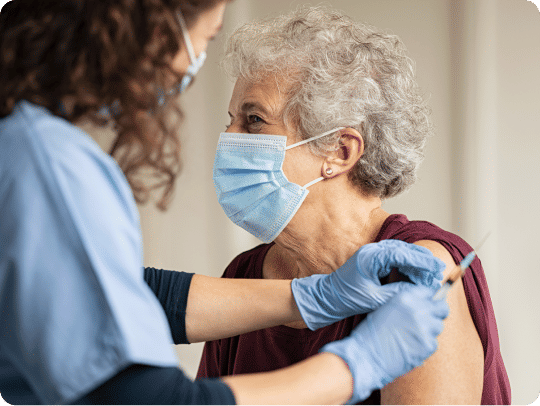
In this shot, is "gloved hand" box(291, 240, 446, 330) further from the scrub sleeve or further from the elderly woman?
the scrub sleeve

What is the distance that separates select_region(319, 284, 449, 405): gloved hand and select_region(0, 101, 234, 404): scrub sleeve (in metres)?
0.40

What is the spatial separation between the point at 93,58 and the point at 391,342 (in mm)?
755

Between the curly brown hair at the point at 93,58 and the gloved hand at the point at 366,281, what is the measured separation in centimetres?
60

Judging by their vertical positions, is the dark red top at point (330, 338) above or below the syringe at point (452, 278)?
below

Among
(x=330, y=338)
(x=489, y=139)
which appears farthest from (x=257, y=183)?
(x=489, y=139)

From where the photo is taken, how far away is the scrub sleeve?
72cm

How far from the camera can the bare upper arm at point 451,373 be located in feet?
3.93

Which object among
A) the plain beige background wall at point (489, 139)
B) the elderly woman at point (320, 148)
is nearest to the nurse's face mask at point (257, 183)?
the elderly woman at point (320, 148)

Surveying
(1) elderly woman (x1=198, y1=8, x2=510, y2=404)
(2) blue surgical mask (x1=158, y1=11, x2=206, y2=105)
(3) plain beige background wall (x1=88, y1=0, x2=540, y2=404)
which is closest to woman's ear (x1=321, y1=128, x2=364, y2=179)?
(1) elderly woman (x1=198, y1=8, x2=510, y2=404)

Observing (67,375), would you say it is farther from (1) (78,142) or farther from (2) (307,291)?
(2) (307,291)

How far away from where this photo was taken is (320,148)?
4.89 feet

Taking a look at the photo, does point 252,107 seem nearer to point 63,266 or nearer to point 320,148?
point 320,148

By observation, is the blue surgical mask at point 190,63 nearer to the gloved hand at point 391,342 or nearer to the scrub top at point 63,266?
the scrub top at point 63,266

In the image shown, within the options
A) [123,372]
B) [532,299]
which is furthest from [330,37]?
[532,299]
